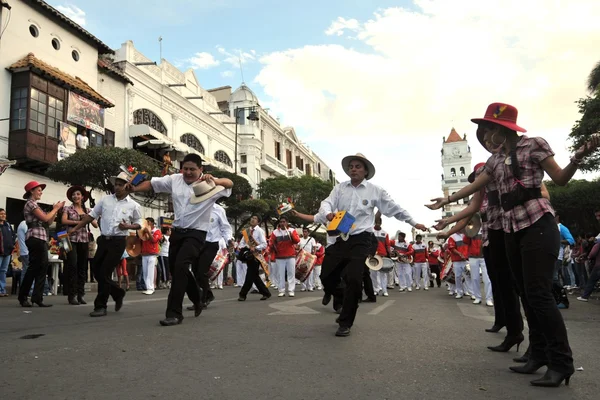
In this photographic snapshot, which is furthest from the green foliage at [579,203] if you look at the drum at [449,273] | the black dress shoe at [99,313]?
the black dress shoe at [99,313]

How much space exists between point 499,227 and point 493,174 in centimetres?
75

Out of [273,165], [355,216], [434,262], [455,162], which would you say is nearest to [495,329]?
[355,216]

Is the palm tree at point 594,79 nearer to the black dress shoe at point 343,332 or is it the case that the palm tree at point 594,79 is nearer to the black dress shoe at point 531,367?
the black dress shoe at point 343,332

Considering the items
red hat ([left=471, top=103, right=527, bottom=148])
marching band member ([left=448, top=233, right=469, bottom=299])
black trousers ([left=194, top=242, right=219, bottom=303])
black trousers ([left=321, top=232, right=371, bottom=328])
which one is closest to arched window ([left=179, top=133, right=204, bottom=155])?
marching band member ([left=448, top=233, right=469, bottom=299])

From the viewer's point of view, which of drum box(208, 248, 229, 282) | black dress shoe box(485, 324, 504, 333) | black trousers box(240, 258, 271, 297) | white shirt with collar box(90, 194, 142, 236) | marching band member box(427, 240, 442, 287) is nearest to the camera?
black dress shoe box(485, 324, 504, 333)

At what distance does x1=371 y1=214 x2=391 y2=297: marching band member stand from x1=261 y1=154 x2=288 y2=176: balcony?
40270 millimetres

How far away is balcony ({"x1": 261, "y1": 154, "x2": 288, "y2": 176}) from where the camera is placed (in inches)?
2152

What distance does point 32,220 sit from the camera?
8383mm

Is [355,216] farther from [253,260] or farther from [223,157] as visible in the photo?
[223,157]

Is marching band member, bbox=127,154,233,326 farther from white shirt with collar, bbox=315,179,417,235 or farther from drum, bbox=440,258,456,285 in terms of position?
drum, bbox=440,258,456,285

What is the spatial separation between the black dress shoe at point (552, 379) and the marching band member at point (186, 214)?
13.1 feet

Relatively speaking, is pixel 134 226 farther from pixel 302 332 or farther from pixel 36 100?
pixel 36 100

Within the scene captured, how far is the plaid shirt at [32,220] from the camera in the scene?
27.0ft

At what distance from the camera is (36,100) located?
2339 centimetres
